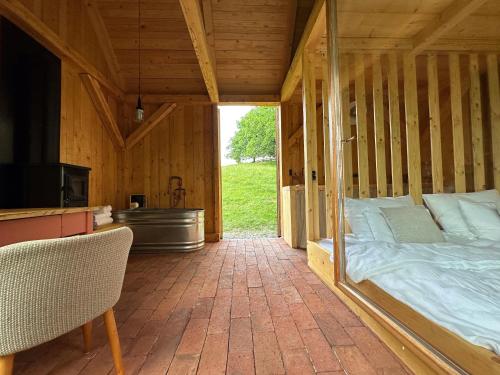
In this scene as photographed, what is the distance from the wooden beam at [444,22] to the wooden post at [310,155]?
121 cm

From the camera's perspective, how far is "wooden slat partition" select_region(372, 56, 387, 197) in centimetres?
306

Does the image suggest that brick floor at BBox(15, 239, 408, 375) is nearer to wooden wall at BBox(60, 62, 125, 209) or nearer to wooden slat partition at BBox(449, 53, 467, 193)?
wooden wall at BBox(60, 62, 125, 209)

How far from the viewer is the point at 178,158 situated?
469cm

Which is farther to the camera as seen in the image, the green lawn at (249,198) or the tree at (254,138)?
the tree at (254,138)

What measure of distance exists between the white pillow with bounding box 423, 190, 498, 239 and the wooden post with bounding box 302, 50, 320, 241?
3.69 feet

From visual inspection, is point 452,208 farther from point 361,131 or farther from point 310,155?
point 310,155

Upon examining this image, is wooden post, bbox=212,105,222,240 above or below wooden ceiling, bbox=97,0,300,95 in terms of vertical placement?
below

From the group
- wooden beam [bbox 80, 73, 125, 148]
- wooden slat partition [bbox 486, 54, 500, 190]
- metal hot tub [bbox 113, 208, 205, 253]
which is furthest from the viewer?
metal hot tub [bbox 113, 208, 205, 253]

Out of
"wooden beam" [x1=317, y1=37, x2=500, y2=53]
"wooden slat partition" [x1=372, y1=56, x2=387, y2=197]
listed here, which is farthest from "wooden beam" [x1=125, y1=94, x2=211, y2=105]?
"wooden slat partition" [x1=372, y1=56, x2=387, y2=197]

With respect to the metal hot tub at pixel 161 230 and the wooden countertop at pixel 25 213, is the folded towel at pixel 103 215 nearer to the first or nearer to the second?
the metal hot tub at pixel 161 230

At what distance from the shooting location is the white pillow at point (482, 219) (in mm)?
2268

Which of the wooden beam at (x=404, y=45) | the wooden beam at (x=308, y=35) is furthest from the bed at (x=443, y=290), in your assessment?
the wooden beam at (x=404, y=45)

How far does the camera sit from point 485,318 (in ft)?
3.22

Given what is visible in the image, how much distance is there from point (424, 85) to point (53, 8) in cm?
483
